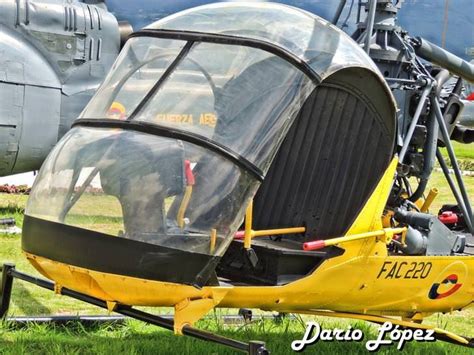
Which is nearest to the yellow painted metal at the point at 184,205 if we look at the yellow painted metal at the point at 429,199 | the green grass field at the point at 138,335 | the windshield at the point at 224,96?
the windshield at the point at 224,96

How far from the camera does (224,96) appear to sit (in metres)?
4.01

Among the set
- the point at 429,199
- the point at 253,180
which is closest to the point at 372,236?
the point at 253,180

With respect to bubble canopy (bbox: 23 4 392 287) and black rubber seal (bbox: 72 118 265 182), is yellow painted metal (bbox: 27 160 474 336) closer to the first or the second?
bubble canopy (bbox: 23 4 392 287)

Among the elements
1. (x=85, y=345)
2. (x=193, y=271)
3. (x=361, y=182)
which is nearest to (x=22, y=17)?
(x=85, y=345)

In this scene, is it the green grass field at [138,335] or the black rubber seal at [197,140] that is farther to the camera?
the green grass field at [138,335]

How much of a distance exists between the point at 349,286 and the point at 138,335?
1725 millimetres

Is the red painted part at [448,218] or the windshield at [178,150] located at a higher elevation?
the windshield at [178,150]

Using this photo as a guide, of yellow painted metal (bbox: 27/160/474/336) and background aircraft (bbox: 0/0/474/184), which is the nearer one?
yellow painted metal (bbox: 27/160/474/336)

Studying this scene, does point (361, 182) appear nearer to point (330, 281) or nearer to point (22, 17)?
point (330, 281)

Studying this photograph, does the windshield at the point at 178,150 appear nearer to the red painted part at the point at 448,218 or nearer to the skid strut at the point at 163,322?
the skid strut at the point at 163,322

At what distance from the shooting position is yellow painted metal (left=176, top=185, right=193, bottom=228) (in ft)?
12.4

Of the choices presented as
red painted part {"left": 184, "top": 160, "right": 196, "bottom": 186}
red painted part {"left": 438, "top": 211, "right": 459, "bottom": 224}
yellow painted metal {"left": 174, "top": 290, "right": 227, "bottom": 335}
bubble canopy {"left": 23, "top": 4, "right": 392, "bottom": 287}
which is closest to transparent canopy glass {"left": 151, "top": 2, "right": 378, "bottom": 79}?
bubble canopy {"left": 23, "top": 4, "right": 392, "bottom": 287}

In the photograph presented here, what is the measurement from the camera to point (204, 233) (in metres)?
3.83

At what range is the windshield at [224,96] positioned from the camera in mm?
3943
